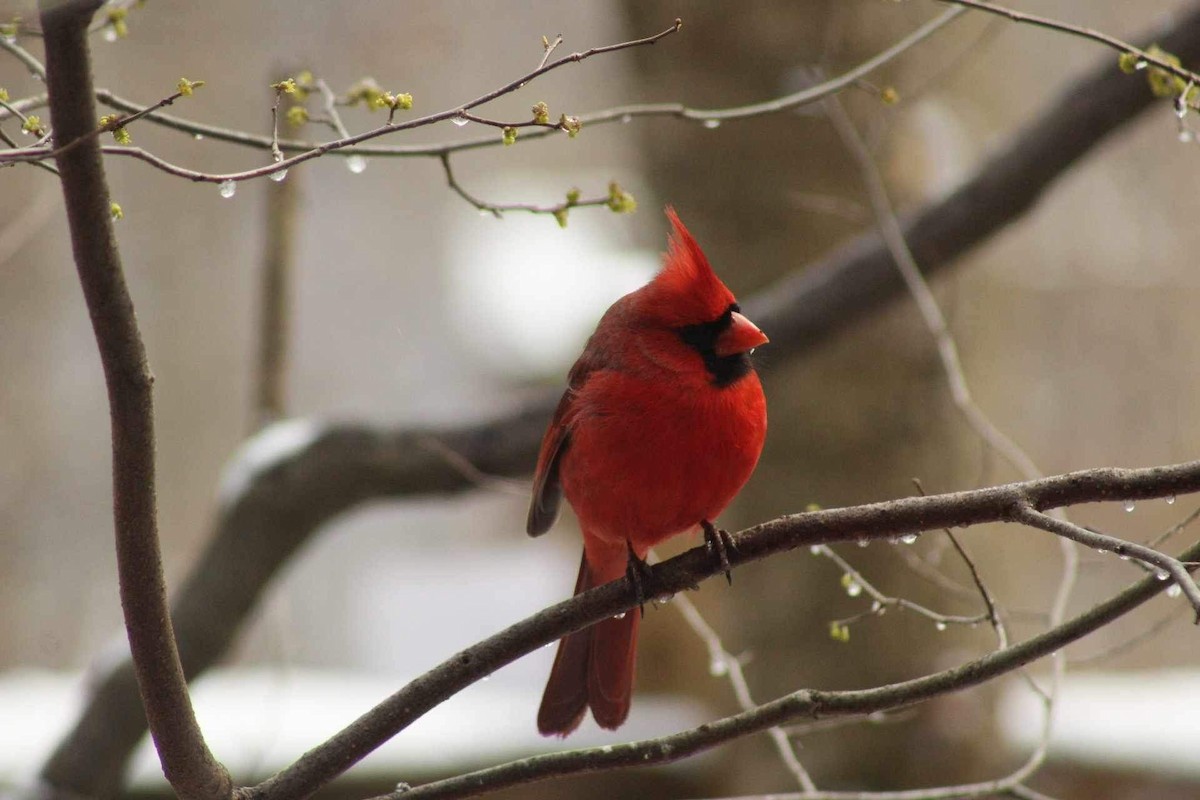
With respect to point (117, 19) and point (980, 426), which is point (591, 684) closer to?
point (980, 426)

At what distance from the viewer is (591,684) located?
5.96 feet

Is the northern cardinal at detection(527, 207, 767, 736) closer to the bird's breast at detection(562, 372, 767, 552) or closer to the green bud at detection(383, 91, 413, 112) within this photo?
the bird's breast at detection(562, 372, 767, 552)

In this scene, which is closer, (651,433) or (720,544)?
(720,544)

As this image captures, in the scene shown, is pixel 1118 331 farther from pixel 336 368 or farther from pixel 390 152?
pixel 390 152

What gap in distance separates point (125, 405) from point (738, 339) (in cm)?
91

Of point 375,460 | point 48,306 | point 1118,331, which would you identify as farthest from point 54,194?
point 1118,331

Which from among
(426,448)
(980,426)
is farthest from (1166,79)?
(426,448)

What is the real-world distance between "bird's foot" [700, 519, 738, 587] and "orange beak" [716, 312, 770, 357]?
236 mm

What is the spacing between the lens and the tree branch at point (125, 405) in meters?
0.94

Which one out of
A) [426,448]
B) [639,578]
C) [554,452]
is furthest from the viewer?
[426,448]

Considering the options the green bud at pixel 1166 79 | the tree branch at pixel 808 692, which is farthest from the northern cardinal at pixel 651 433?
the green bud at pixel 1166 79

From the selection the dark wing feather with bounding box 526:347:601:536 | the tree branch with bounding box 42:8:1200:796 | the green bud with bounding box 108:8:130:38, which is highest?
the tree branch with bounding box 42:8:1200:796

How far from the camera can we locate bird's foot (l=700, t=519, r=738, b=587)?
4.55 feet

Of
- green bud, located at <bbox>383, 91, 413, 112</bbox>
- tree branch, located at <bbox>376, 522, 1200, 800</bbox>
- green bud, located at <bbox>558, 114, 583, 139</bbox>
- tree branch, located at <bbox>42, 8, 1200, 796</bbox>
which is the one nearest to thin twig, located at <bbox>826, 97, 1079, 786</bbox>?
tree branch, located at <bbox>42, 8, 1200, 796</bbox>
